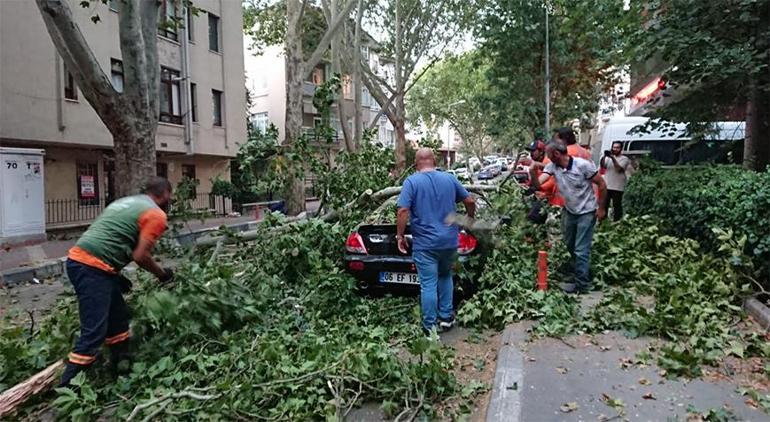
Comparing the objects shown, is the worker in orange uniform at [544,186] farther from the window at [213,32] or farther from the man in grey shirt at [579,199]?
the window at [213,32]

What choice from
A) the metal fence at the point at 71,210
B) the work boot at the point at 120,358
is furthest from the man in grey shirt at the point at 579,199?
the metal fence at the point at 71,210

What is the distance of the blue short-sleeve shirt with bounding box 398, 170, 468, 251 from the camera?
5.26 meters

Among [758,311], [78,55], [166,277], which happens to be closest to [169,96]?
[78,55]

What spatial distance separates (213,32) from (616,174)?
1926 centimetres

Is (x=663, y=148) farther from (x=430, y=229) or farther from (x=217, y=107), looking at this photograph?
(x=217, y=107)

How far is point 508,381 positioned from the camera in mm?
4008

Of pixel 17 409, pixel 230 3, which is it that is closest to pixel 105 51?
pixel 230 3

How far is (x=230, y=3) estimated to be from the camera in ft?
80.4

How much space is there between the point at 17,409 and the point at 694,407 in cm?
460

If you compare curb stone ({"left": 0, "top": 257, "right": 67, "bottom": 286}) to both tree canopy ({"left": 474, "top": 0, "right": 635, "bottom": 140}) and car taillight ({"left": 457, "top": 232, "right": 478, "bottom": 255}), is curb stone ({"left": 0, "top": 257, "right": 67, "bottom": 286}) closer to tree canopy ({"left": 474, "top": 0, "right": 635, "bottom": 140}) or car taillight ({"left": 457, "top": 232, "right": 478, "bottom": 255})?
car taillight ({"left": 457, "top": 232, "right": 478, "bottom": 255})

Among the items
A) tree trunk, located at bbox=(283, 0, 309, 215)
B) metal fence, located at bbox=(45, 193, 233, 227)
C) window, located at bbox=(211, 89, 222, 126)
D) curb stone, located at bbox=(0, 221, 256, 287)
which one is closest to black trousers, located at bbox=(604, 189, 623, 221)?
curb stone, located at bbox=(0, 221, 256, 287)

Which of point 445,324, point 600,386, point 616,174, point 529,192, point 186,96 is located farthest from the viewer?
point 186,96

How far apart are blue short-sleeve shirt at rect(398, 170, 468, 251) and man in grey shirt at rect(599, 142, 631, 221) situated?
5.79 metres

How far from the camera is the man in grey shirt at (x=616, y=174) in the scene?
10086 mm
